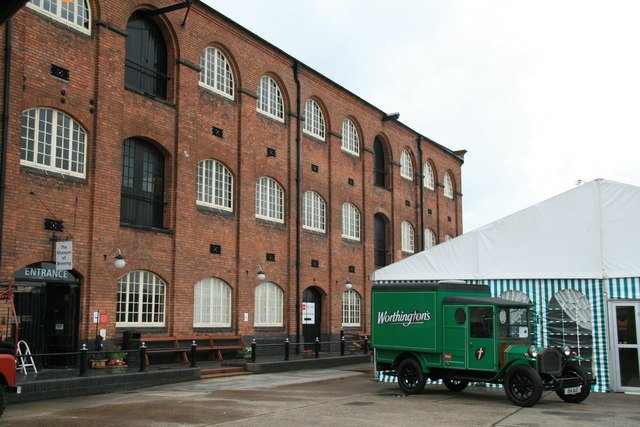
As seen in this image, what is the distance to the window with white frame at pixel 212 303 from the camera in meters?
23.1

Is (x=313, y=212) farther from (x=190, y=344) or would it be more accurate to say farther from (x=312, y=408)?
(x=312, y=408)

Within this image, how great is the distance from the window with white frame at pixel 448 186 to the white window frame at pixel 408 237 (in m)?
6.72

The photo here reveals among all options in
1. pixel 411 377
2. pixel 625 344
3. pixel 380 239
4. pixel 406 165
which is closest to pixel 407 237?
pixel 380 239

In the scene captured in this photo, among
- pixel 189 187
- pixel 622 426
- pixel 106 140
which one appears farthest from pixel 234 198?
pixel 622 426

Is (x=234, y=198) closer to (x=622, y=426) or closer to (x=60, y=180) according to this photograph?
(x=60, y=180)

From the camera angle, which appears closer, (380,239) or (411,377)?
(411,377)

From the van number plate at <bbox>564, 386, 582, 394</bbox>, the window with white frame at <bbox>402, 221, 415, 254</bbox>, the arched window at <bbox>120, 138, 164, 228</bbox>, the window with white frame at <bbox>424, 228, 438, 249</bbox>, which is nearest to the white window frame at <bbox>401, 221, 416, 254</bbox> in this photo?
the window with white frame at <bbox>402, 221, 415, 254</bbox>

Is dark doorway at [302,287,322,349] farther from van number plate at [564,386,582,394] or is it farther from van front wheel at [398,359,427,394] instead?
van number plate at [564,386,582,394]

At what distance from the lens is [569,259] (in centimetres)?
1673

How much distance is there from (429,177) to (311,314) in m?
16.8

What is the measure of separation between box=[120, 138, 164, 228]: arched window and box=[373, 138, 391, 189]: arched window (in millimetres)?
16464

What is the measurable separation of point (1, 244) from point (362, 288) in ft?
64.0

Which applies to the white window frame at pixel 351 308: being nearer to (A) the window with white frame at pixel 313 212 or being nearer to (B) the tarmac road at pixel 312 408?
(A) the window with white frame at pixel 313 212

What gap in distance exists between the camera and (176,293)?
71.7ft
